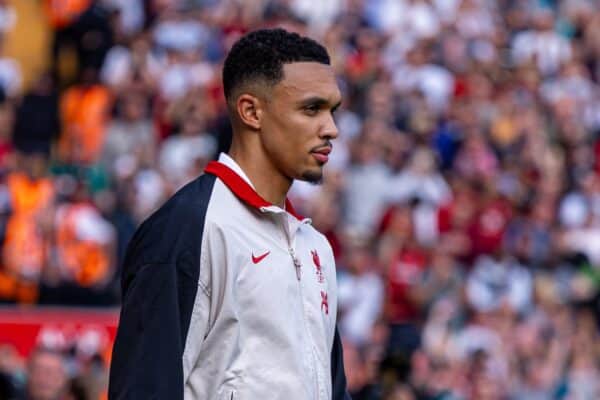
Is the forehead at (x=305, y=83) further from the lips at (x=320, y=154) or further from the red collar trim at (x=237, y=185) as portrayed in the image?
the red collar trim at (x=237, y=185)

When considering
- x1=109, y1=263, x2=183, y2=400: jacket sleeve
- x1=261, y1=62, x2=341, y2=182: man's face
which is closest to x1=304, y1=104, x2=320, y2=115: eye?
x1=261, y1=62, x2=341, y2=182: man's face

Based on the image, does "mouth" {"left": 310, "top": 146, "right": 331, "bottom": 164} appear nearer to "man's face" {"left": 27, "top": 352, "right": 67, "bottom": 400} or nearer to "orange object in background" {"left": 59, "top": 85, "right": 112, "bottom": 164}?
"man's face" {"left": 27, "top": 352, "right": 67, "bottom": 400}

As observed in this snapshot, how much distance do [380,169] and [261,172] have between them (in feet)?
34.7

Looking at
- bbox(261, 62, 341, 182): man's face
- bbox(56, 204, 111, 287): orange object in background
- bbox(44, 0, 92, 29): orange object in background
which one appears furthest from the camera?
bbox(44, 0, 92, 29): orange object in background

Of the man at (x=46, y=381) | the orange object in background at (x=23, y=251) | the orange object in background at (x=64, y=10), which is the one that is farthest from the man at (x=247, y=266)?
the orange object in background at (x=64, y=10)

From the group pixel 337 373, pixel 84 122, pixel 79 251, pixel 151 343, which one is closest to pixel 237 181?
pixel 151 343

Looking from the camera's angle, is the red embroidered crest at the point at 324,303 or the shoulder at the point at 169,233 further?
the red embroidered crest at the point at 324,303

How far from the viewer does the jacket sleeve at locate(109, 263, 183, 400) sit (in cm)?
391

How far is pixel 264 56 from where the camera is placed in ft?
14.0

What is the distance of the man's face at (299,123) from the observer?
425 cm

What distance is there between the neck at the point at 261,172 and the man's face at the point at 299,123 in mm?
30

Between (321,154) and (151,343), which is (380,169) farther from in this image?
(151,343)

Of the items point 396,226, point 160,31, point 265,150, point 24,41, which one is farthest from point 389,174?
point 265,150

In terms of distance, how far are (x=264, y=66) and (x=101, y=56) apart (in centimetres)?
1227
